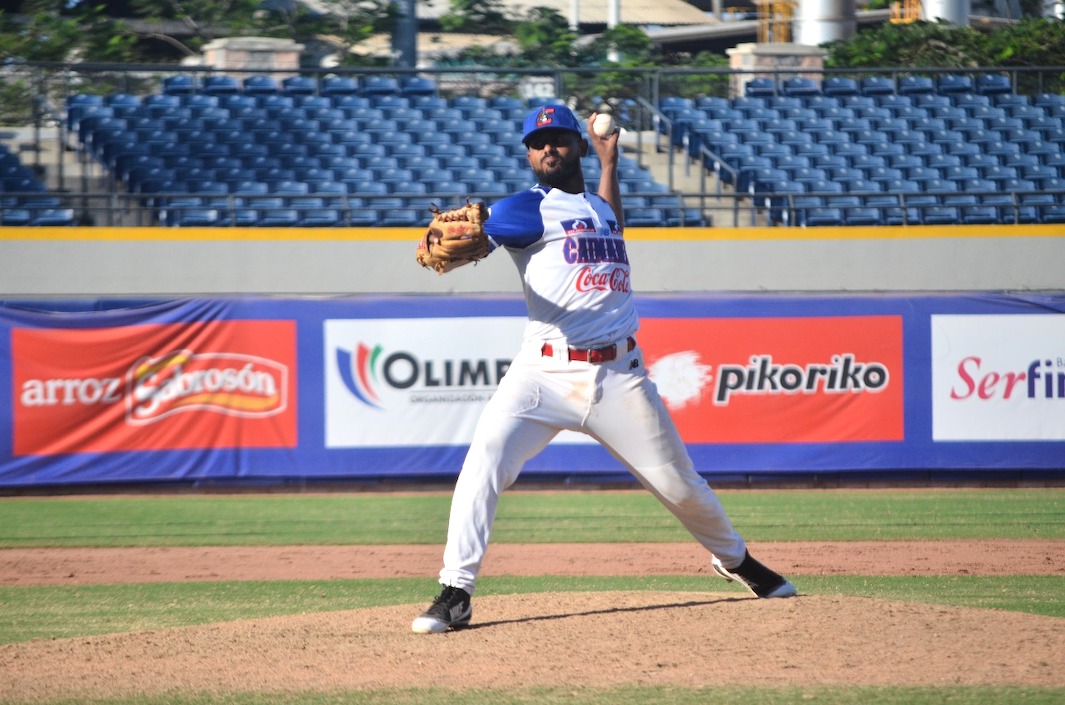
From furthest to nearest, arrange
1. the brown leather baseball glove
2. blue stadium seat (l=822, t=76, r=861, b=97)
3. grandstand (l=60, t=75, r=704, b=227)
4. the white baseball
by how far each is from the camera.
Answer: blue stadium seat (l=822, t=76, r=861, b=97), grandstand (l=60, t=75, r=704, b=227), the white baseball, the brown leather baseball glove

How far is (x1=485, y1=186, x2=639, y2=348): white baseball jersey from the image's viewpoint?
473 cm

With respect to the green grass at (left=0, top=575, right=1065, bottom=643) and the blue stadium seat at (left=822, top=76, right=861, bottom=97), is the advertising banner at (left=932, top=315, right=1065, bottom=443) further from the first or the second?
the blue stadium seat at (left=822, top=76, right=861, bottom=97)

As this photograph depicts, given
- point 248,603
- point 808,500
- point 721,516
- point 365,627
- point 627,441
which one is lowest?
point 808,500

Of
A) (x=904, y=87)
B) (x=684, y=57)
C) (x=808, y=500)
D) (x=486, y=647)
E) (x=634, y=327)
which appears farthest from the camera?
(x=684, y=57)

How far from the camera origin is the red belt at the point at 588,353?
4738mm

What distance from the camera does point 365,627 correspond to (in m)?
4.94

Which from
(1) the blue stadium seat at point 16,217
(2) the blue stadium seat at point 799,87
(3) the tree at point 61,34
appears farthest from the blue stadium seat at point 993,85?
(3) the tree at point 61,34

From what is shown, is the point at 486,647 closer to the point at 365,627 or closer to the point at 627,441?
the point at 365,627

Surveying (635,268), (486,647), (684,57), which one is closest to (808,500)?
(635,268)

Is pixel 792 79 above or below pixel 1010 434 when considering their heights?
above

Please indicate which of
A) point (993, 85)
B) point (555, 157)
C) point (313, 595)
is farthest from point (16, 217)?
point (993, 85)

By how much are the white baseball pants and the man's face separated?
0.68m

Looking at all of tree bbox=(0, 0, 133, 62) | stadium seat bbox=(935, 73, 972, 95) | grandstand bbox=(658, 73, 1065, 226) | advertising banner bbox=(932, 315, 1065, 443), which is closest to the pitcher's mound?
advertising banner bbox=(932, 315, 1065, 443)

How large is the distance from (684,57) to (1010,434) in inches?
640
